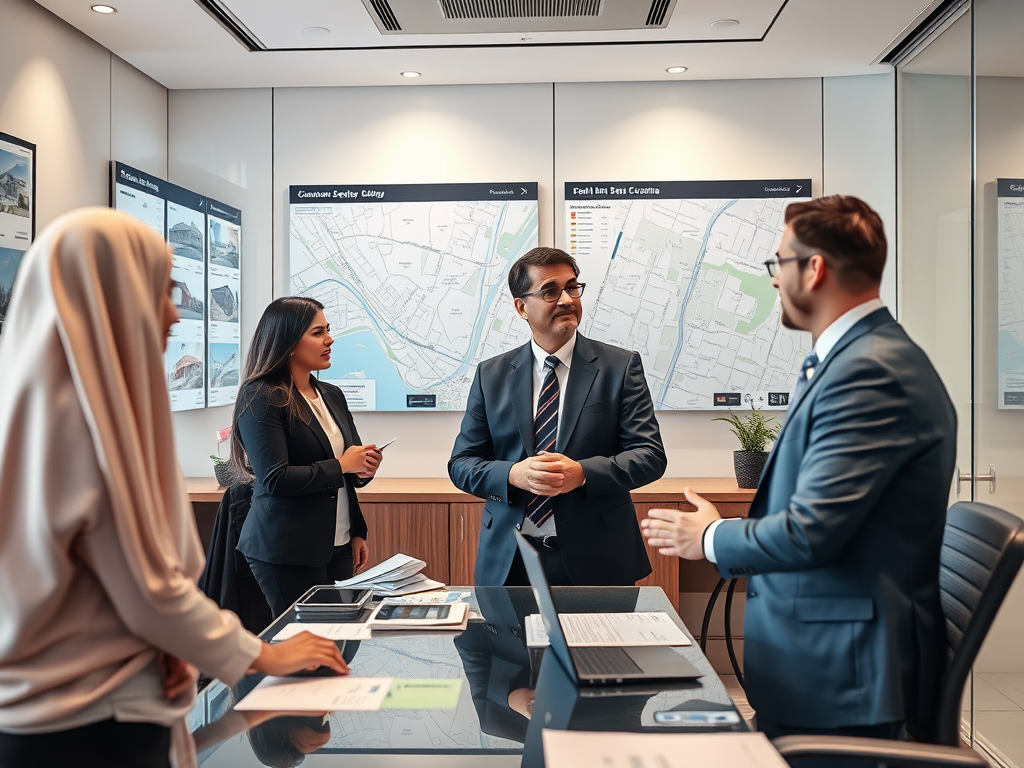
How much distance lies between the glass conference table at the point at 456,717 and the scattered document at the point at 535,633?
33mm

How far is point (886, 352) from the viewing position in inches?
62.3

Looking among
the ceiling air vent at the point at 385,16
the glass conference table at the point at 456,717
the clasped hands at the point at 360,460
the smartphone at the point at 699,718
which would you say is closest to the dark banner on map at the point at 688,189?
the ceiling air vent at the point at 385,16

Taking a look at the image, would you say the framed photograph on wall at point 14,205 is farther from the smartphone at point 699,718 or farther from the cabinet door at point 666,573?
the cabinet door at point 666,573

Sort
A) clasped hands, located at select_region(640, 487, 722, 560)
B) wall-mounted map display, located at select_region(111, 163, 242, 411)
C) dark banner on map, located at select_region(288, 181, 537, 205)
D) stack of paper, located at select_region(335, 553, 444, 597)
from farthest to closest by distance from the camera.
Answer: dark banner on map, located at select_region(288, 181, 537, 205)
wall-mounted map display, located at select_region(111, 163, 242, 411)
stack of paper, located at select_region(335, 553, 444, 597)
clasped hands, located at select_region(640, 487, 722, 560)

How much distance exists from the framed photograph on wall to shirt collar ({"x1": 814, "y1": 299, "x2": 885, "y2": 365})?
269 cm

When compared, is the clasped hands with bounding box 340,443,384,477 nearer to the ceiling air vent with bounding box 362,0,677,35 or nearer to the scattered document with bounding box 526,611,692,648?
the scattered document with bounding box 526,611,692,648

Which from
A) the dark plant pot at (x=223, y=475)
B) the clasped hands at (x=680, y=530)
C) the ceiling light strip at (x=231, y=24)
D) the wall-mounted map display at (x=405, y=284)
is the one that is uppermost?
the ceiling light strip at (x=231, y=24)

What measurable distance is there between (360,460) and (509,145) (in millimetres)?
2171

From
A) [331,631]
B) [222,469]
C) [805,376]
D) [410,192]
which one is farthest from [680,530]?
[410,192]

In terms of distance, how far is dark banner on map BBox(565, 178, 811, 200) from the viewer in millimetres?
4383

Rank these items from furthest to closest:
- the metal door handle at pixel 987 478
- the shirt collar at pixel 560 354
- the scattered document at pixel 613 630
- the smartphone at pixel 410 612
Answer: the metal door handle at pixel 987 478 → the shirt collar at pixel 560 354 → the smartphone at pixel 410 612 → the scattered document at pixel 613 630

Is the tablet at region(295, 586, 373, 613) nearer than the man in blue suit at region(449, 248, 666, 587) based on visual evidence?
Yes

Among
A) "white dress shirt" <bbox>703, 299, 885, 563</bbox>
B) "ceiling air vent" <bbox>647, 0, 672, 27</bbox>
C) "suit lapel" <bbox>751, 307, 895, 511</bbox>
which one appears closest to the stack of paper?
"white dress shirt" <bbox>703, 299, 885, 563</bbox>

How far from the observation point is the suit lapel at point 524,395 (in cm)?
279
